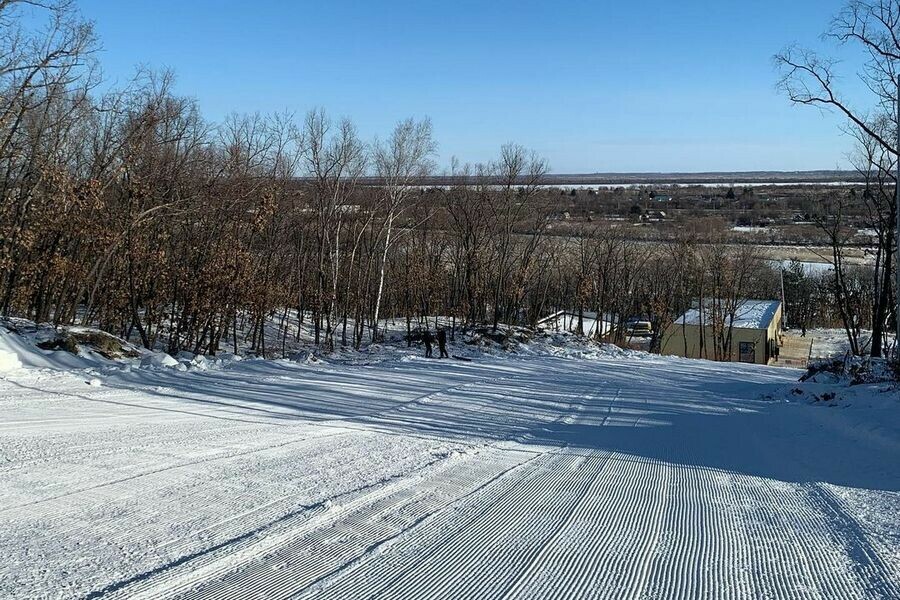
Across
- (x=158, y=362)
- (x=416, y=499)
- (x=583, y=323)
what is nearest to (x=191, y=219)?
(x=158, y=362)

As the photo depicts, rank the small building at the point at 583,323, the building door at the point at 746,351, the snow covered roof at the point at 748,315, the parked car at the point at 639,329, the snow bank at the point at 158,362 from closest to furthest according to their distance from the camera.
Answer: the snow bank at the point at 158,362 → the small building at the point at 583,323 → the building door at the point at 746,351 → the snow covered roof at the point at 748,315 → the parked car at the point at 639,329

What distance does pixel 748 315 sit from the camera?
5578 centimetres

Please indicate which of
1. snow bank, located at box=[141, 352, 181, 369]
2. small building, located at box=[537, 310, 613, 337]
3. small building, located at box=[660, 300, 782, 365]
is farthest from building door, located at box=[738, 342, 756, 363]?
snow bank, located at box=[141, 352, 181, 369]

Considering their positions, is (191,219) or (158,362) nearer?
(158,362)

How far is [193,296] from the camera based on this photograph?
2106 cm

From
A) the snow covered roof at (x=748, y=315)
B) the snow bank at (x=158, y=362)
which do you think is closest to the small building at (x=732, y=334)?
the snow covered roof at (x=748, y=315)

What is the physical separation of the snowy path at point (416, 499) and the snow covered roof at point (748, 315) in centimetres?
4431

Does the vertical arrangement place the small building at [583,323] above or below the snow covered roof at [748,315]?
below

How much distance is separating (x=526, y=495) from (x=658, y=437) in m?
4.60

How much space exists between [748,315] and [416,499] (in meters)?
55.8

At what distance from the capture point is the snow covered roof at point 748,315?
2088 inches

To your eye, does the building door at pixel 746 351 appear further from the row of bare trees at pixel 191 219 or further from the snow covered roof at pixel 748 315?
the row of bare trees at pixel 191 219

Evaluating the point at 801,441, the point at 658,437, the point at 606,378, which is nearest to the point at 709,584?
the point at 658,437

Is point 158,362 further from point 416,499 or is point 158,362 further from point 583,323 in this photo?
point 583,323
